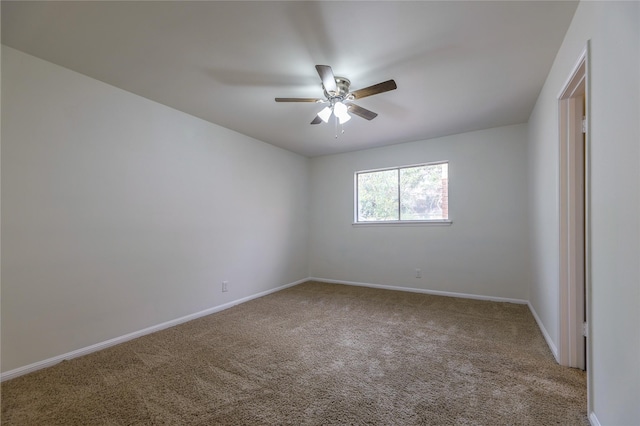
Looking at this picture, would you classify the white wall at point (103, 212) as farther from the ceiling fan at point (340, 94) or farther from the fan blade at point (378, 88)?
the fan blade at point (378, 88)

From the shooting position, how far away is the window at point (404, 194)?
4.18m

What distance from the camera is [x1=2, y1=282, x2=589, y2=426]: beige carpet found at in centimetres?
155

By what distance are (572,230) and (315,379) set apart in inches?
85.8

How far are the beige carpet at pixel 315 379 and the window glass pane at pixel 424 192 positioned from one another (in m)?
1.71

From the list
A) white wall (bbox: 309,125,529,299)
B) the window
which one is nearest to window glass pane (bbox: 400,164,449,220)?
the window

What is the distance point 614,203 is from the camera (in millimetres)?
1181

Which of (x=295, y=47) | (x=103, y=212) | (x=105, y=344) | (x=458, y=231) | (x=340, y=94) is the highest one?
(x=295, y=47)

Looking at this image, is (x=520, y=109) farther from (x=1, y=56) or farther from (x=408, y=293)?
(x=1, y=56)

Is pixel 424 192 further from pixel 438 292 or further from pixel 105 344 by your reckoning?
pixel 105 344

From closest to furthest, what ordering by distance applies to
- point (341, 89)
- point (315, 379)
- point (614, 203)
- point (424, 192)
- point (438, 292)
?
point (614, 203), point (315, 379), point (341, 89), point (438, 292), point (424, 192)

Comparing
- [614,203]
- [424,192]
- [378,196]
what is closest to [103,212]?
[614,203]

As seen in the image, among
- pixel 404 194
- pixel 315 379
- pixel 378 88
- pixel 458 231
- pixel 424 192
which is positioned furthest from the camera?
pixel 404 194

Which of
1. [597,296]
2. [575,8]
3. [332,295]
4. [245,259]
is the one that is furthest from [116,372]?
[575,8]

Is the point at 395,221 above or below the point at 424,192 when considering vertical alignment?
below
